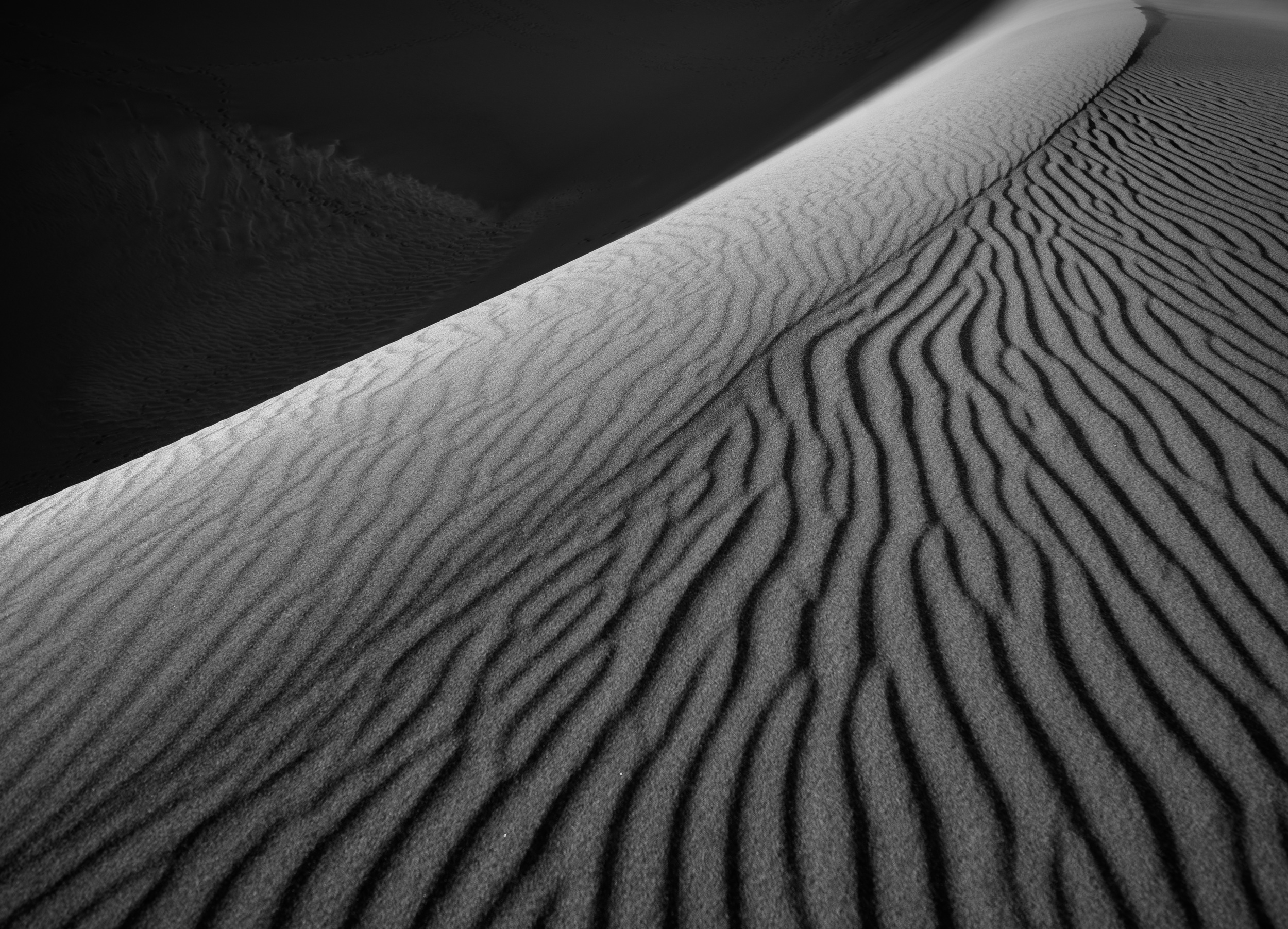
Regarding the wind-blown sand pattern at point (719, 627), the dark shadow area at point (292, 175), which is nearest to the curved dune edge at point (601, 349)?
the wind-blown sand pattern at point (719, 627)

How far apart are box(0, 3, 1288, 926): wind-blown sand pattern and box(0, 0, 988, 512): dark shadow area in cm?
493

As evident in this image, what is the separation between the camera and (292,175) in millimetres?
11633

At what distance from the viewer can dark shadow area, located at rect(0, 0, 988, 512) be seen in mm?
8031

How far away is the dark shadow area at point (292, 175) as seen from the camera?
8.03 m

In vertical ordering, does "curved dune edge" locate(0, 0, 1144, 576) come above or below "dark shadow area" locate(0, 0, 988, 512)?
below

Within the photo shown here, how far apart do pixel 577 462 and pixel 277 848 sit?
170 centimetres

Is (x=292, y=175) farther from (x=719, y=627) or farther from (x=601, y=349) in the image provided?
(x=719, y=627)

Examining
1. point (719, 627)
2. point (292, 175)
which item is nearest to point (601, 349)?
point (719, 627)

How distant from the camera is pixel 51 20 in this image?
45.9ft

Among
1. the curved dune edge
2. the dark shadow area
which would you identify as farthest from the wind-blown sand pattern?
the dark shadow area

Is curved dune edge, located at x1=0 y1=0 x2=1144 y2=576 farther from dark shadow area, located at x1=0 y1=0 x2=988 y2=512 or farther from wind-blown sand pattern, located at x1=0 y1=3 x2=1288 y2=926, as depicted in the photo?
dark shadow area, located at x1=0 y1=0 x2=988 y2=512

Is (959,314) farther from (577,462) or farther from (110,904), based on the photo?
(110,904)

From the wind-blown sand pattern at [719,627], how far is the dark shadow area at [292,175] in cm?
493

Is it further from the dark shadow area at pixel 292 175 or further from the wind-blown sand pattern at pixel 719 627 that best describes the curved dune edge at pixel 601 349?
the dark shadow area at pixel 292 175
